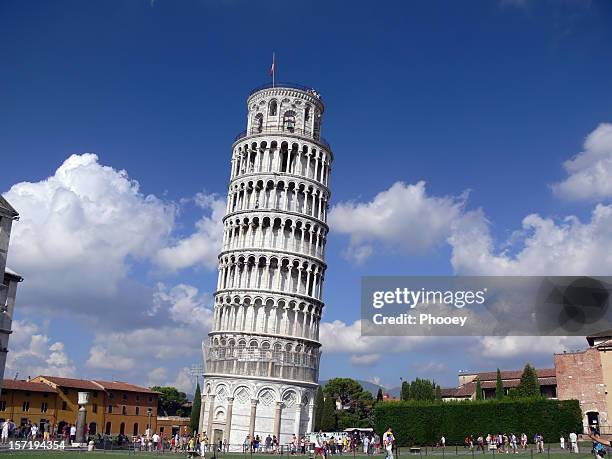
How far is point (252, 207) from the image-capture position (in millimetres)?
62156

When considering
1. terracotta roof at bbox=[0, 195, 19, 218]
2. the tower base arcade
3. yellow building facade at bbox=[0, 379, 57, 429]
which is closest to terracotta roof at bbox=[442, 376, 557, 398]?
the tower base arcade

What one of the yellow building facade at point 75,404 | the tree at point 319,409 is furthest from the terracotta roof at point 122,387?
the tree at point 319,409

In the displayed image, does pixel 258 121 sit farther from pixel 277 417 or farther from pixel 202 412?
pixel 277 417

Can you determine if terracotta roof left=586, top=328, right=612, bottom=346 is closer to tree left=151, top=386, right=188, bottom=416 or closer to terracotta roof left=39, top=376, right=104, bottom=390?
terracotta roof left=39, top=376, right=104, bottom=390

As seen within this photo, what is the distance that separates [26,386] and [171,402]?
38.6 metres

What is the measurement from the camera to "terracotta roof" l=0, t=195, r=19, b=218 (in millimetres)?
47044

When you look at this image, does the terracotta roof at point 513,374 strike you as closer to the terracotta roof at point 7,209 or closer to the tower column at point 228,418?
the tower column at point 228,418

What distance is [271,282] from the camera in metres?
60.2

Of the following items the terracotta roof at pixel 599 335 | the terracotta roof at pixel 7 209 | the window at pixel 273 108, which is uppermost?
the window at pixel 273 108

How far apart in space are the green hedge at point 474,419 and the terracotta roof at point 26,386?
4239 cm

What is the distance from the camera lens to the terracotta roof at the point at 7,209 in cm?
4704

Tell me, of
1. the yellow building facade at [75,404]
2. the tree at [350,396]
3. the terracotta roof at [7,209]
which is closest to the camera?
the terracotta roof at [7,209]

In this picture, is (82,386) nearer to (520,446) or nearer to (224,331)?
(224,331)

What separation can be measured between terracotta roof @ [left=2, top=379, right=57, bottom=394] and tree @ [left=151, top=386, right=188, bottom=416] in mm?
32620
